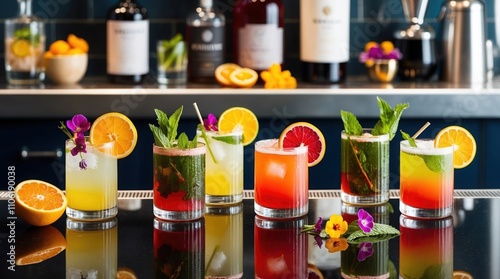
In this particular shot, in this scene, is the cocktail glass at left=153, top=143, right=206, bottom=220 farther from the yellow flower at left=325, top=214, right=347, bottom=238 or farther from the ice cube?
the yellow flower at left=325, top=214, right=347, bottom=238

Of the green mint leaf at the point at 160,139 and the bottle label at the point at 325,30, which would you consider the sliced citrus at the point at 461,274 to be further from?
the bottle label at the point at 325,30

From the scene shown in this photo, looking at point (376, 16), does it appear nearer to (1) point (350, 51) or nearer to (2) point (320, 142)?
(1) point (350, 51)

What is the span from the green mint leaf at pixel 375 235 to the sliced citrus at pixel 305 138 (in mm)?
215

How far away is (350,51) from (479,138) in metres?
0.61

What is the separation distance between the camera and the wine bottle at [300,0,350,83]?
294 centimetres

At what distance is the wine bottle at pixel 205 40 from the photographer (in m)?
3.00

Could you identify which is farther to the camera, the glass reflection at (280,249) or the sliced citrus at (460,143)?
the sliced citrus at (460,143)

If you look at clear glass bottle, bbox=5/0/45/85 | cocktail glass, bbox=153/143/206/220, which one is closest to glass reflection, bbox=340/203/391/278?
cocktail glass, bbox=153/143/206/220

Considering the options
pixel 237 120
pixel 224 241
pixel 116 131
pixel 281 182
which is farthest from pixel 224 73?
pixel 224 241

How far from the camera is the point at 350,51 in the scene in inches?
128

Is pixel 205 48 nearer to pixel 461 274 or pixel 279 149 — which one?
pixel 279 149

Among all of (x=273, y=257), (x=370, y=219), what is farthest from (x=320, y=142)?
(x=273, y=257)

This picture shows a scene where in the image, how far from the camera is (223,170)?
1519 millimetres

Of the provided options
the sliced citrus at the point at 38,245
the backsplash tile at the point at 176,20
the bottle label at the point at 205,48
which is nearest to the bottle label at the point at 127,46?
the bottle label at the point at 205,48
